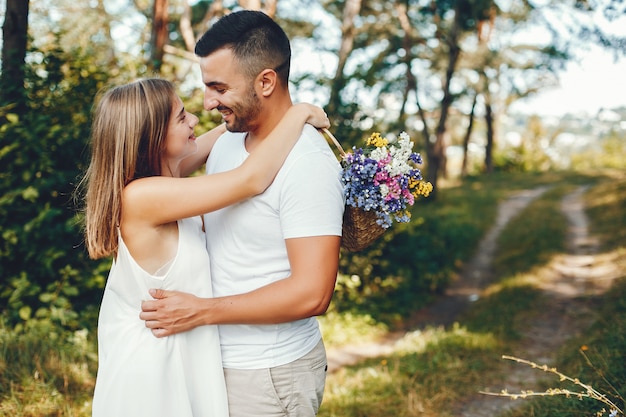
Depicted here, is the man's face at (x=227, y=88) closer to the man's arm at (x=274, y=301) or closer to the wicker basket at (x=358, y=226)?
the wicker basket at (x=358, y=226)

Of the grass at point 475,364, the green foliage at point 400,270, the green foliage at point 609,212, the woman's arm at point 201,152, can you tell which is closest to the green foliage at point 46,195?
the woman's arm at point 201,152

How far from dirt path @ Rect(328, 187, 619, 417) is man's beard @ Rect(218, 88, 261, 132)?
11.2 ft

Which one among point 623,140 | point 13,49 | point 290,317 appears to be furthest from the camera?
point 623,140

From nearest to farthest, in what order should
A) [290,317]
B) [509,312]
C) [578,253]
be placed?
1. [290,317]
2. [509,312]
3. [578,253]

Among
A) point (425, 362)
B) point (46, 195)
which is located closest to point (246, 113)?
point (46, 195)

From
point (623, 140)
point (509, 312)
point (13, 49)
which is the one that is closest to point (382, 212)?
point (13, 49)

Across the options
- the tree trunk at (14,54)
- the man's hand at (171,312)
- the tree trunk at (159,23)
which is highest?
the tree trunk at (159,23)

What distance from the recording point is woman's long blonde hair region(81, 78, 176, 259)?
2045 millimetres

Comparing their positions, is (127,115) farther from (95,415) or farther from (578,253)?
(578,253)

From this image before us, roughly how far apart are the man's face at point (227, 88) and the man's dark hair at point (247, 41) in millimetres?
25

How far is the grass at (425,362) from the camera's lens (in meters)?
3.87

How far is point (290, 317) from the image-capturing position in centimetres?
194

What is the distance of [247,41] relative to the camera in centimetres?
213

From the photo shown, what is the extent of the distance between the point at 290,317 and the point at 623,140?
36430mm
